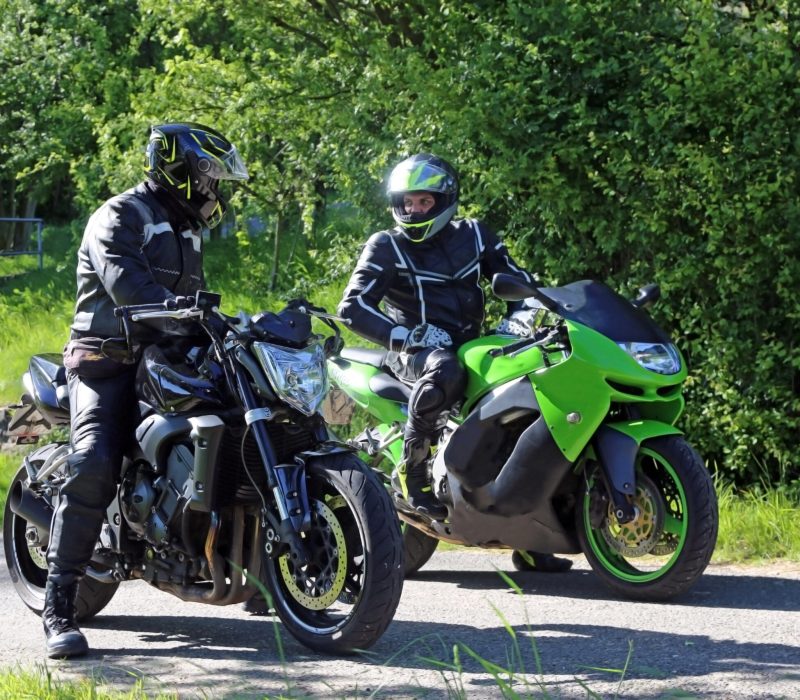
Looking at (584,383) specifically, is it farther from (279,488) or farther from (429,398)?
(279,488)

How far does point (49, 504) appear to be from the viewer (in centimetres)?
607

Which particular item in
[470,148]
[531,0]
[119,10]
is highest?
[531,0]

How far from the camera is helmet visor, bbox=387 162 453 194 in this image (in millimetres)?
6941

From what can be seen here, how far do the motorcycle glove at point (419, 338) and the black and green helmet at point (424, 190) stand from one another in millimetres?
490

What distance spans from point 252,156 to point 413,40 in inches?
103

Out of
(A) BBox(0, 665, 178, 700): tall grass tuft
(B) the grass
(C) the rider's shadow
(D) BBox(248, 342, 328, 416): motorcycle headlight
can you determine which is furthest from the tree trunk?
(A) BBox(0, 665, 178, 700): tall grass tuft

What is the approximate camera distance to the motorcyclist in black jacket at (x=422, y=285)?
6.77 meters

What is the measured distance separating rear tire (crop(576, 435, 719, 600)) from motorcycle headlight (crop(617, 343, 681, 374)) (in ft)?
1.02

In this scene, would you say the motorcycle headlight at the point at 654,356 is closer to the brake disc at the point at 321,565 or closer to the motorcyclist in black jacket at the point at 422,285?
the motorcyclist in black jacket at the point at 422,285

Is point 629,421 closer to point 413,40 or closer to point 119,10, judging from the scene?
point 413,40

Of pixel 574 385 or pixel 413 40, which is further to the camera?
pixel 413 40

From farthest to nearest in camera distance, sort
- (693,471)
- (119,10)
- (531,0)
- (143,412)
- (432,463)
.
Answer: (119,10), (531,0), (432,463), (693,471), (143,412)

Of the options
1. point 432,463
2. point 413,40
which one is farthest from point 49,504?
point 413,40

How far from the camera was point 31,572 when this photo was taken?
6367 mm
